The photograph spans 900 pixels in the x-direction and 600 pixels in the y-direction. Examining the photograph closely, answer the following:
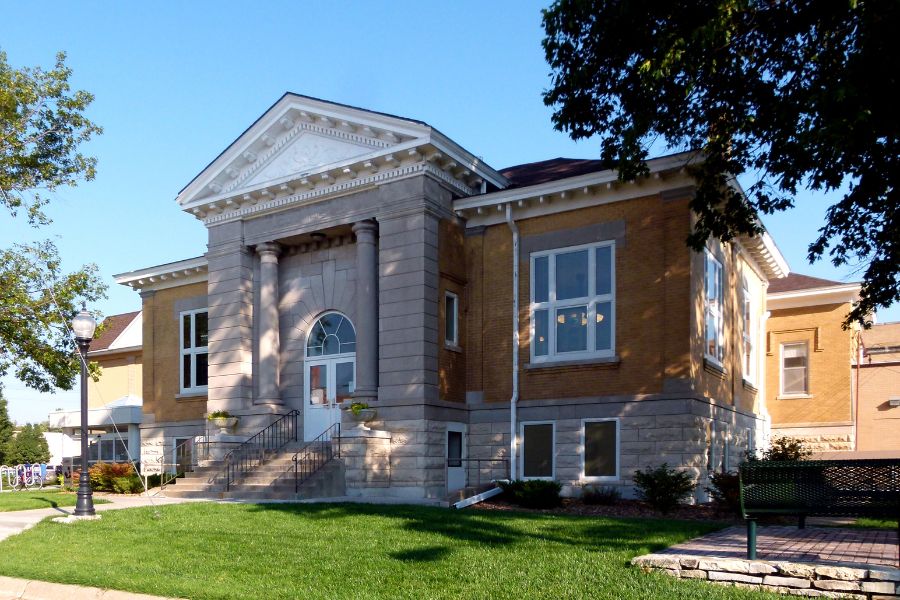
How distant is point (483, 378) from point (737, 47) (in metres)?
9.64

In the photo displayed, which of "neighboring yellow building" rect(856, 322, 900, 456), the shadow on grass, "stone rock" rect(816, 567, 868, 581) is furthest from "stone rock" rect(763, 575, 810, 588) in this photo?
"neighboring yellow building" rect(856, 322, 900, 456)

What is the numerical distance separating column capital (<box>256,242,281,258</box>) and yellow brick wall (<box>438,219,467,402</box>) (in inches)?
200

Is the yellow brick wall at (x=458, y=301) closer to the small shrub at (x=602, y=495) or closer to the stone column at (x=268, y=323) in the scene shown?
the small shrub at (x=602, y=495)

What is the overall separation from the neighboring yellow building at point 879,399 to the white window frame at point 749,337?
7391 millimetres

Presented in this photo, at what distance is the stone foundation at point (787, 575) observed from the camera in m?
6.90

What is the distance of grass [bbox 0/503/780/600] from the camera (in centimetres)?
786

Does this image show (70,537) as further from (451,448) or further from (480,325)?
(480,325)

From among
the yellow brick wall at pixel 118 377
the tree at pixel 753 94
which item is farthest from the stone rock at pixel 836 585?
the yellow brick wall at pixel 118 377

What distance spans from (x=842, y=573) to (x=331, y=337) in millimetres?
15333

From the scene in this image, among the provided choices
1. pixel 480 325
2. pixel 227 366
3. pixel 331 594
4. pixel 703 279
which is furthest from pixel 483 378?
pixel 331 594

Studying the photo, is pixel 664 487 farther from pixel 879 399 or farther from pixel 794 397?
pixel 879 399

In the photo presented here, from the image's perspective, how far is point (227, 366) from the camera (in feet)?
70.2

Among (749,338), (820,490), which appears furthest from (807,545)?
(749,338)

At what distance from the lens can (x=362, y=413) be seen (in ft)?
59.2
